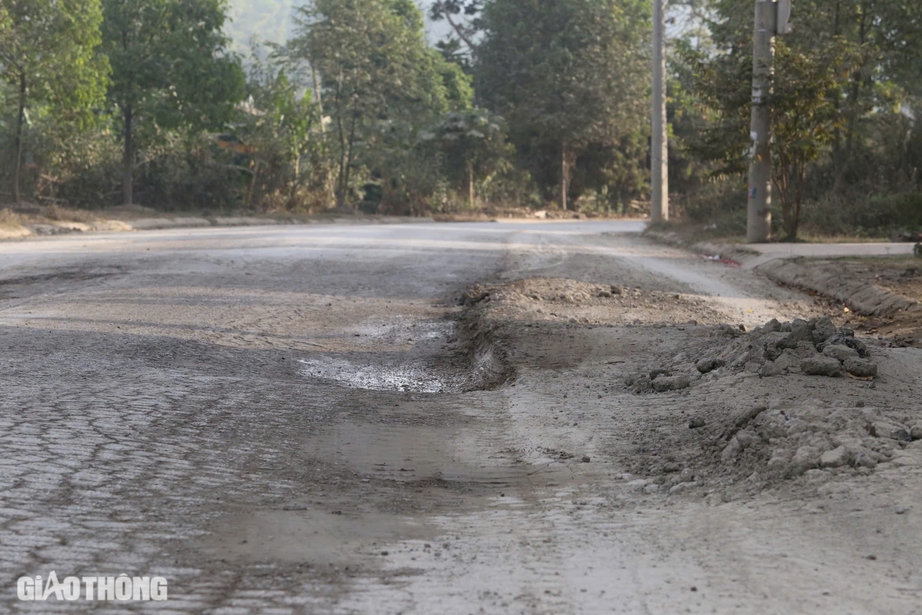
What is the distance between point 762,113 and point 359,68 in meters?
26.6

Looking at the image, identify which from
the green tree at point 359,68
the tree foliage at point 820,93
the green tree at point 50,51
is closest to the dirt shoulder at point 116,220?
the green tree at point 50,51

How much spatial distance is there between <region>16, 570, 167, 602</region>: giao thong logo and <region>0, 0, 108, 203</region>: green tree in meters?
23.6

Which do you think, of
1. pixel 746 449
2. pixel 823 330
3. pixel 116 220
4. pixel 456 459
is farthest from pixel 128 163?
pixel 746 449

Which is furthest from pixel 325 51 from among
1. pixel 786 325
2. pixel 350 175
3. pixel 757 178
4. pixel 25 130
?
pixel 786 325

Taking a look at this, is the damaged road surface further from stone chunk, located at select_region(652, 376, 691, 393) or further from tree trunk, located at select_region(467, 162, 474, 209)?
tree trunk, located at select_region(467, 162, 474, 209)

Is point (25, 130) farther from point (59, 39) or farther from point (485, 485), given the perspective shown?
point (485, 485)

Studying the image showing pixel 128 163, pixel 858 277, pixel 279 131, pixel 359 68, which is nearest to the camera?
pixel 858 277

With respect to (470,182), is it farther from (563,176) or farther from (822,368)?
(822,368)

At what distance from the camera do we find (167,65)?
30.8 m

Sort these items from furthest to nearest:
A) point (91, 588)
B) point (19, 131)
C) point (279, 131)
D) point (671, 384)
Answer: point (279, 131)
point (19, 131)
point (671, 384)
point (91, 588)

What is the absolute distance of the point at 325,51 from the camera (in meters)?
40.8

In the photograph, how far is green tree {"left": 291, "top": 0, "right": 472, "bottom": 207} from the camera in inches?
1617

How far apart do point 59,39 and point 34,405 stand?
865 inches

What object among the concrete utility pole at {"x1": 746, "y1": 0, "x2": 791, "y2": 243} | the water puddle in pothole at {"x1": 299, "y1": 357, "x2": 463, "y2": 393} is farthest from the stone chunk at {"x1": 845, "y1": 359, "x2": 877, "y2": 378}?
the concrete utility pole at {"x1": 746, "y1": 0, "x2": 791, "y2": 243}
